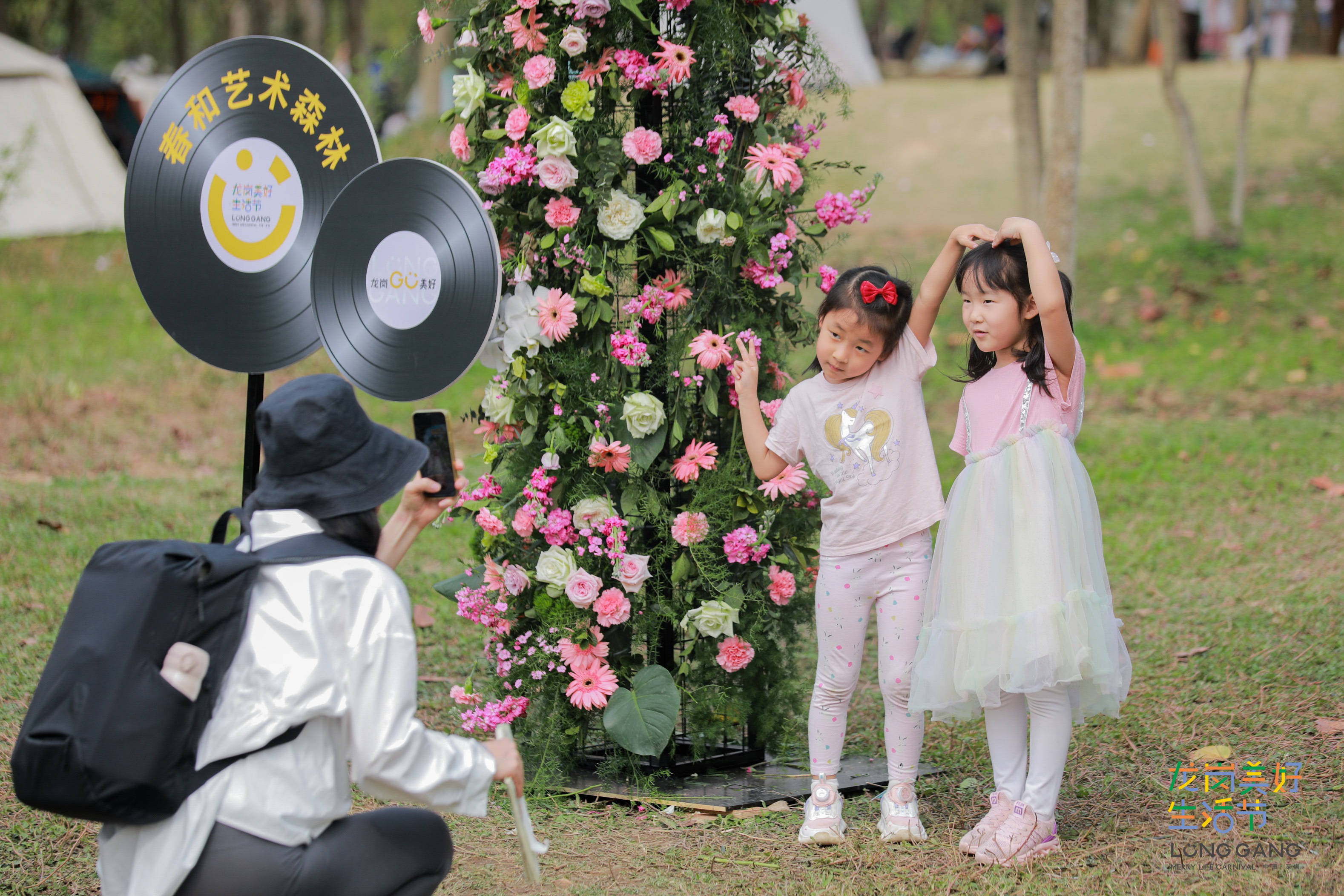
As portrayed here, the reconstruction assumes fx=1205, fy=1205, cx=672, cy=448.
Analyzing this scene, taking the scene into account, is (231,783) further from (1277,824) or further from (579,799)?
(1277,824)

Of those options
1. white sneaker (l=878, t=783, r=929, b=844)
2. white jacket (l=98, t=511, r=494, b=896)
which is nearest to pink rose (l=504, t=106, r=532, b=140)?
white jacket (l=98, t=511, r=494, b=896)

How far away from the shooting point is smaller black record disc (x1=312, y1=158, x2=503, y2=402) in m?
3.17

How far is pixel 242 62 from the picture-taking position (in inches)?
133

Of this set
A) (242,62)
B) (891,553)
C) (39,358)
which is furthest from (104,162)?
→ (891,553)

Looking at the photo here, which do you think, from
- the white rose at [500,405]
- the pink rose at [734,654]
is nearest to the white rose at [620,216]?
the white rose at [500,405]

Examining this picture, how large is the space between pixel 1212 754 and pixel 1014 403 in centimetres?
138

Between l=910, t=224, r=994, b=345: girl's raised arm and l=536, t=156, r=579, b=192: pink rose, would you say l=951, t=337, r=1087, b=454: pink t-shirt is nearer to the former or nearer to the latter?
l=910, t=224, r=994, b=345: girl's raised arm

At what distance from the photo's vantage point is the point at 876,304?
10.4 ft

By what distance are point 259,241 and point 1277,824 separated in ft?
10.5

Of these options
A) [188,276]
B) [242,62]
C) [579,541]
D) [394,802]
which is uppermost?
[242,62]

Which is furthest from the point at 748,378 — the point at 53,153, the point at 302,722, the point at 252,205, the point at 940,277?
the point at 53,153

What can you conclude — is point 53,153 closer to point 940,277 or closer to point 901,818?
point 940,277

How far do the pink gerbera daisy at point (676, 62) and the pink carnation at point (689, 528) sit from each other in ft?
4.06

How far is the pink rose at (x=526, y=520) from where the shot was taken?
11.6ft
